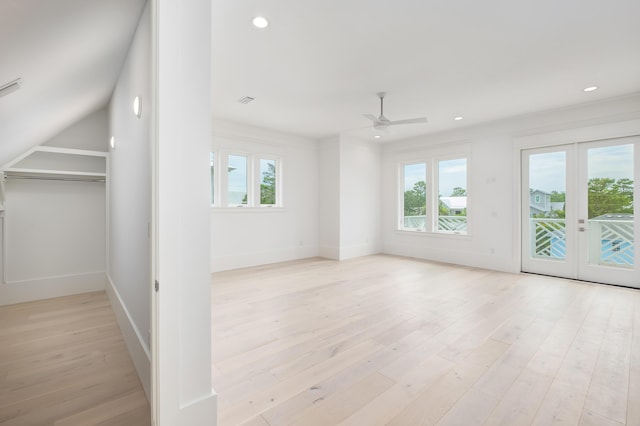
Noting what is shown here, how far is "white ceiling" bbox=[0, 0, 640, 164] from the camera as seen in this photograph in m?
Answer: 1.75

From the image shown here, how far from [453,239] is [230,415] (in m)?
5.53

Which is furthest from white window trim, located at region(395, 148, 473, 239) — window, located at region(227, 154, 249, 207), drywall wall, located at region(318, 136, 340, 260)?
window, located at region(227, 154, 249, 207)

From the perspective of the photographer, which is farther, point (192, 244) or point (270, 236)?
point (270, 236)

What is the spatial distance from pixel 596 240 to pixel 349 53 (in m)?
4.75

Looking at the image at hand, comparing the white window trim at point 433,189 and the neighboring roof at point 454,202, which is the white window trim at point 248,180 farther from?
the neighboring roof at point 454,202

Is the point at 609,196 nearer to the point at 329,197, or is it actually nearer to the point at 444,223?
the point at 444,223

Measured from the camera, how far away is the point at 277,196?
6.24 metres

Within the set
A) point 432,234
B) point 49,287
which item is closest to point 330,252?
point 432,234

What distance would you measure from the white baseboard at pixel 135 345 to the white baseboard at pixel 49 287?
1.37 m

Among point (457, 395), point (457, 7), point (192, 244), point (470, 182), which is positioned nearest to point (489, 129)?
point (470, 182)

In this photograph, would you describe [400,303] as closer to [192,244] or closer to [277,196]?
[192,244]

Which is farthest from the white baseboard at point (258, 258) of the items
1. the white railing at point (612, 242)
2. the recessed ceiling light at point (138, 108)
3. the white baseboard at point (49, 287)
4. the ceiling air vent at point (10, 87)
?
the white railing at point (612, 242)

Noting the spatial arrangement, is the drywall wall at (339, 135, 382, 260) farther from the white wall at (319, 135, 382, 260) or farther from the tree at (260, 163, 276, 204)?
the tree at (260, 163, 276, 204)

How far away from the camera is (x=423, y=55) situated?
9.75 feet
